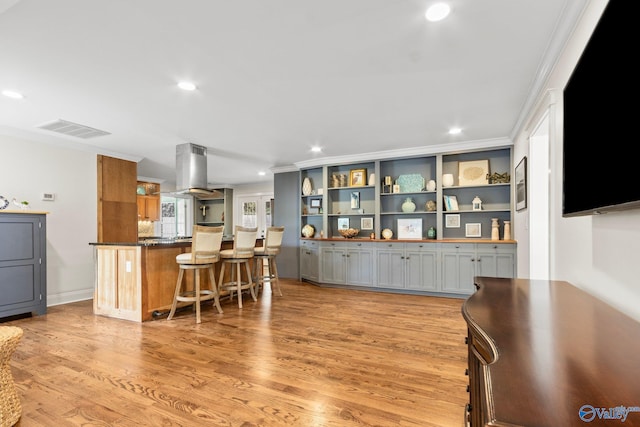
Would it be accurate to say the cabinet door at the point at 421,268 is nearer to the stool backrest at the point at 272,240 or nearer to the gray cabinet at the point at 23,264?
the stool backrest at the point at 272,240

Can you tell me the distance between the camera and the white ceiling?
195 centimetres

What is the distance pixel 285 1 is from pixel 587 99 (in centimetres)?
163

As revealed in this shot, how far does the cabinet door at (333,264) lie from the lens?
5.83 meters

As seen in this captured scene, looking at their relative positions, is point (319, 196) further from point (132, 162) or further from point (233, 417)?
point (233, 417)

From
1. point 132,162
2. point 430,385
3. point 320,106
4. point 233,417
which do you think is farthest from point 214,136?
point 430,385

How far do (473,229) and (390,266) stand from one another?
1.48m

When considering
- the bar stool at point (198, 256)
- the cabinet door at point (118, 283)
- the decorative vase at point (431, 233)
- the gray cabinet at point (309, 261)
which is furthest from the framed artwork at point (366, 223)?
the cabinet door at point (118, 283)

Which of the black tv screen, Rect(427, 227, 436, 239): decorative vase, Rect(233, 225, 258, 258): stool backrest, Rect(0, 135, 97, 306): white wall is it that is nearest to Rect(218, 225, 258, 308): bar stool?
Rect(233, 225, 258, 258): stool backrest

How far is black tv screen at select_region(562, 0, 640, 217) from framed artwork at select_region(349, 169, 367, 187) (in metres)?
4.36

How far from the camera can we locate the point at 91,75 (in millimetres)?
2719

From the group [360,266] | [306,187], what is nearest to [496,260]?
[360,266]

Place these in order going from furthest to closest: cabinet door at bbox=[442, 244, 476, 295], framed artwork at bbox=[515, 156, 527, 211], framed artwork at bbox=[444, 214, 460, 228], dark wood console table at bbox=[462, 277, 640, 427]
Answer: framed artwork at bbox=[444, 214, 460, 228], cabinet door at bbox=[442, 244, 476, 295], framed artwork at bbox=[515, 156, 527, 211], dark wood console table at bbox=[462, 277, 640, 427]

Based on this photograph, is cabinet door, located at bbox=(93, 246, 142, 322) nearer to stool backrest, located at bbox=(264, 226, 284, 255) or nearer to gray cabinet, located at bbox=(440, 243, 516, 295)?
stool backrest, located at bbox=(264, 226, 284, 255)

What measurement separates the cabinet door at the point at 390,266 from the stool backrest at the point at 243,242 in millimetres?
2213
